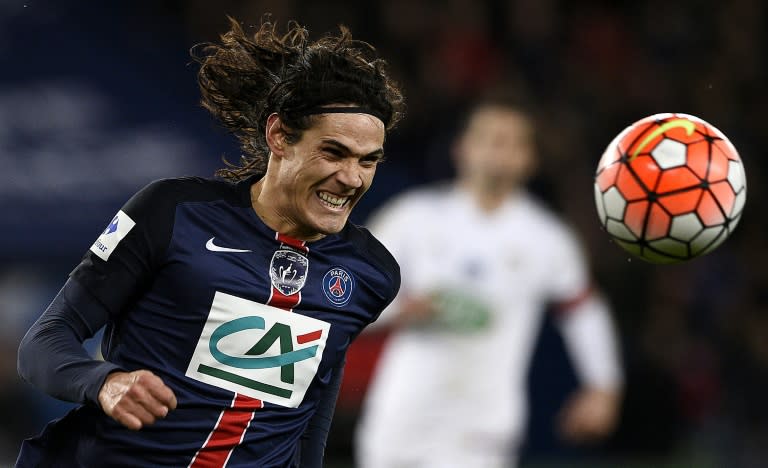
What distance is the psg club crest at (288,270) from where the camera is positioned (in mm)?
3617

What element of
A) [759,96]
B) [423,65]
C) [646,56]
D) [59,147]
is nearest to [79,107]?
[59,147]

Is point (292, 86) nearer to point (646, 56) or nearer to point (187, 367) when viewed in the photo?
point (187, 367)

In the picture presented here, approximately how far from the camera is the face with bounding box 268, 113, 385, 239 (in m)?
3.56

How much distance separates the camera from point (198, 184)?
3639 mm

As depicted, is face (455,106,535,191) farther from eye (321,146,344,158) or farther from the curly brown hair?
eye (321,146,344,158)

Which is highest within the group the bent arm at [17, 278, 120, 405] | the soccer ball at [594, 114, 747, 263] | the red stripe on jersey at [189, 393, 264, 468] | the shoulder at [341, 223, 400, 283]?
the soccer ball at [594, 114, 747, 263]

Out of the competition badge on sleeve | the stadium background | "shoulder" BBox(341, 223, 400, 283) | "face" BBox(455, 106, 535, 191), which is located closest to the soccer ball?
"shoulder" BBox(341, 223, 400, 283)

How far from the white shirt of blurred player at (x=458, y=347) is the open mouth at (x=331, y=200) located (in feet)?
10.4

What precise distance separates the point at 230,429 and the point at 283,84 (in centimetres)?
103

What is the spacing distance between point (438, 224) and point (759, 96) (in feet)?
18.4

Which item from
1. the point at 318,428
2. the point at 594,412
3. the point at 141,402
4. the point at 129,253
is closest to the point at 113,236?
the point at 129,253

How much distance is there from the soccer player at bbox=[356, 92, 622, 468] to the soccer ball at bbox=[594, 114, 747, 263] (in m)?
2.80

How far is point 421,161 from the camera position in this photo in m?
9.75

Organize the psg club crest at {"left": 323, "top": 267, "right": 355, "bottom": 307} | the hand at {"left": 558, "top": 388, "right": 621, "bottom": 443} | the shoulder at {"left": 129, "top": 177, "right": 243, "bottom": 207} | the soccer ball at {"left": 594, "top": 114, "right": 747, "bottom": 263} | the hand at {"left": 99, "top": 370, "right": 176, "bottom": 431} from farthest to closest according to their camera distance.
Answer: the hand at {"left": 558, "top": 388, "right": 621, "bottom": 443}
the soccer ball at {"left": 594, "top": 114, "right": 747, "bottom": 263}
the psg club crest at {"left": 323, "top": 267, "right": 355, "bottom": 307}
the shoulder at {"left": 129, "top": 177, "right": 243, "bottom": 207}
the hand at {"left": 99, "top": 370, "right": 176, "bottom": 431}
